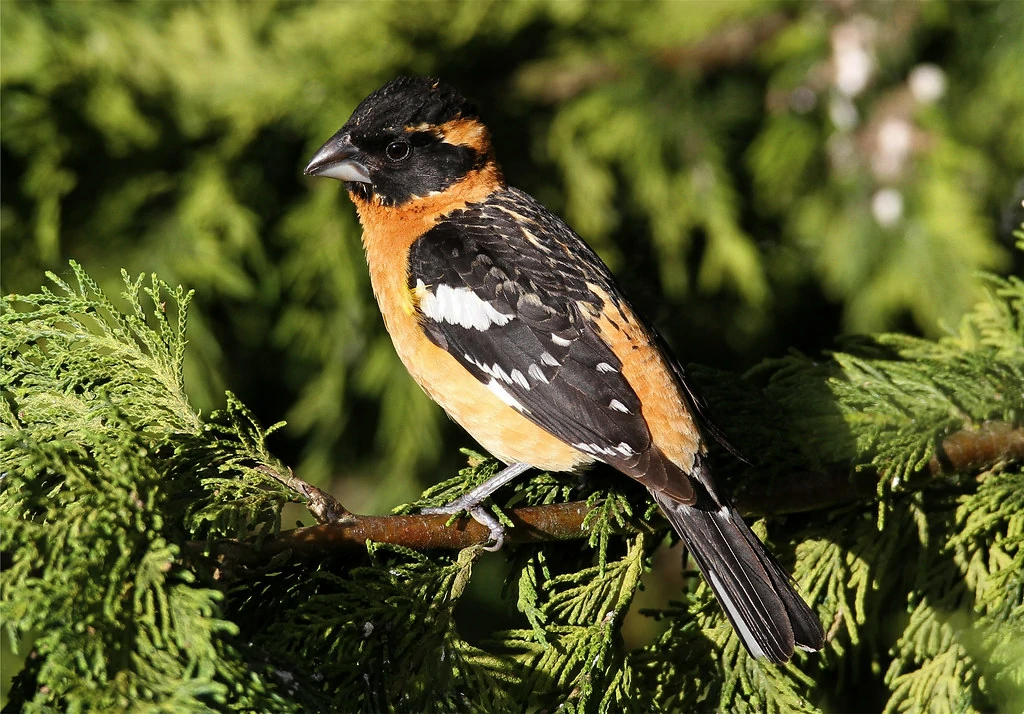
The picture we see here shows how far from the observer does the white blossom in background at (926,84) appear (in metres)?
4.58

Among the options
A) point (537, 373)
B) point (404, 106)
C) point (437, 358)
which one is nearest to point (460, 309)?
point (437, 358)

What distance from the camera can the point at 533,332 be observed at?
3143mm

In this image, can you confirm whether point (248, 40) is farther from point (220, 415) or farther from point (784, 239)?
point (784, 239)

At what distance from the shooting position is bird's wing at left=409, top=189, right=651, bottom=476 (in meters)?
3.01

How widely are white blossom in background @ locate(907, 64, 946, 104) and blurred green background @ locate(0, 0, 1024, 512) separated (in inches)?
0.5

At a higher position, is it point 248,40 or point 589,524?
point 248,40

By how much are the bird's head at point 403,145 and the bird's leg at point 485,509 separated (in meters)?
1.28

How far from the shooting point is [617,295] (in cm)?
337

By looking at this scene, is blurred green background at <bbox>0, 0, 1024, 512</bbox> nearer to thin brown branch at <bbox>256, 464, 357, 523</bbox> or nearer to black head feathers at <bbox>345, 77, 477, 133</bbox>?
black head feathers at <bbox>345, 77, 477, 133</bbox>

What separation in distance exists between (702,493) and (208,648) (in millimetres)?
1717

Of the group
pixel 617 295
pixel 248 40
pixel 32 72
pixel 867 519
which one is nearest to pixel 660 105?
pixel 617 295

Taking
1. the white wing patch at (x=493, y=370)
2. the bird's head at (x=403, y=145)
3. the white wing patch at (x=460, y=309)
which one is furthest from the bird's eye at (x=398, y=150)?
the white wing patch at (x=493, y=370)

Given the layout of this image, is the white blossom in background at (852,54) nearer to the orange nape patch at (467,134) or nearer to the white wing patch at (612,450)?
the orange nape patch at (467,134)

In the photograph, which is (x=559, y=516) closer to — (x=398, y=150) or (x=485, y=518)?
(x=485, y=518)
